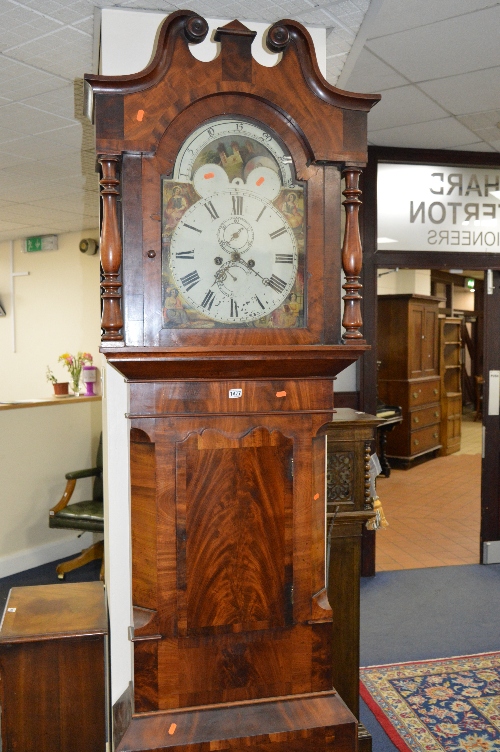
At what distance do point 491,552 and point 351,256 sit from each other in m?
3.41

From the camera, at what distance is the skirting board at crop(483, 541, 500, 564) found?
4293 millimetres

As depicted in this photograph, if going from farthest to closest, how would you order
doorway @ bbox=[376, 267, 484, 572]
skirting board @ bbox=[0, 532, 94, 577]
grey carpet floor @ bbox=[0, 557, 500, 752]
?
doorway @ bbox=[376, 267, 484, 572] < skirting board @ bbox=[0, 532, 94, 577] < grey carpet floor @ bbox=[0, 557, 500, 752]

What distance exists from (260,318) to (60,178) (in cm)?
348

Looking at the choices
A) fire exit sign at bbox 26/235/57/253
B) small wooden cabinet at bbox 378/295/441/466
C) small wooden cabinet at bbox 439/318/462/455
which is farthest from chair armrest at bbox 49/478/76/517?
small wooden cabinet at bbox 439/318/462/455

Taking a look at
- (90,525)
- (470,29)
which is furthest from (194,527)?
(90,525)

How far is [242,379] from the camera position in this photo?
5.00ft

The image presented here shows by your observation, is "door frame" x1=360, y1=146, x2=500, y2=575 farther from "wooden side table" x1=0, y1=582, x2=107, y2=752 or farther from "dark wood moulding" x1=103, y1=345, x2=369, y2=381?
"dark wood moulding" x1=103, y1=345, x2=369, y2=381

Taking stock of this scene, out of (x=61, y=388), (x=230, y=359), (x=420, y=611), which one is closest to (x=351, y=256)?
(x=230, y=359)

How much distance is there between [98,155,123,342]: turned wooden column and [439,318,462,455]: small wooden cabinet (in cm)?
681

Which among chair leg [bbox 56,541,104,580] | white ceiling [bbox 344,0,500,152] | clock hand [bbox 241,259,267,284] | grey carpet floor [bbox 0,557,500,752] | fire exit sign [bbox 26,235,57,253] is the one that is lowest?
grey carpet floor [bbox 0,557,500,752]

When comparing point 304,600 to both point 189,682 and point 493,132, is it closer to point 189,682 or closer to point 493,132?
point 189,682

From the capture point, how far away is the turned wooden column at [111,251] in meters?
1.41

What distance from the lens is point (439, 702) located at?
2.65 m

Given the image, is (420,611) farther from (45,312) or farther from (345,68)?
(45,312)
